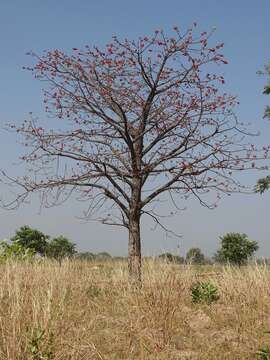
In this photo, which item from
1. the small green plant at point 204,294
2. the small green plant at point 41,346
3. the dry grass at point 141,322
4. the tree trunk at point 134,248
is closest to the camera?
the small green plant at point 41,346

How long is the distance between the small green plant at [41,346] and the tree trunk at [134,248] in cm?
578

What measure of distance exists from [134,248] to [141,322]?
414 cm

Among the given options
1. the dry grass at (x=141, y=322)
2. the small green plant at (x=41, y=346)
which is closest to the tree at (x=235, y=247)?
the dry grass at (x=141, y=322)

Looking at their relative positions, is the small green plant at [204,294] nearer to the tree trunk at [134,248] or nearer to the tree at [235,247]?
the tree trunk at [134,248]

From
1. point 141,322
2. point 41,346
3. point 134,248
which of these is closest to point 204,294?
point 134,248

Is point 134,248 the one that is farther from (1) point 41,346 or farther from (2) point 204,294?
(1) point 41,346

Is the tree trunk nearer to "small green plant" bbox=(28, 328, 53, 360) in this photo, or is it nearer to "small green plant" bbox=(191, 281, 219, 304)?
"small green plant" bbox=(191, 281, 219, 304)

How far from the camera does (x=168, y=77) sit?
11.4m

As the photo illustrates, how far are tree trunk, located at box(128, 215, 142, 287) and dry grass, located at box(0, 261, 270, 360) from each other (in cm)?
53

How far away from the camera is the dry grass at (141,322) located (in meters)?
5.23

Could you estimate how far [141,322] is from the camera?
6.97 metres

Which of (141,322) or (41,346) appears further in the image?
(141,322)

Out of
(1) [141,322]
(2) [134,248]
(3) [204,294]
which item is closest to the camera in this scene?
(1) [141,322]

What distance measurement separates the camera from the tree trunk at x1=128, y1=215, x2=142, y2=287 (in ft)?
35.8
